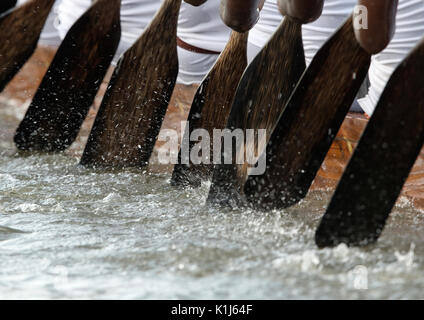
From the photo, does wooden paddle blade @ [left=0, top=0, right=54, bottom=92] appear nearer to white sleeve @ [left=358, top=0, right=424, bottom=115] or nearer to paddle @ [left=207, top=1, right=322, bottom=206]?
paddle @ [left=207, top=1, right=322, bottom=206]

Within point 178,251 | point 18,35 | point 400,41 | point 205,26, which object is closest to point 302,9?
point 400,41

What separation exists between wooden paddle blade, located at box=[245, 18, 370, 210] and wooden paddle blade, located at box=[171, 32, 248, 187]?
0.29 metres

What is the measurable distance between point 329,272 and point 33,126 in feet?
3.46

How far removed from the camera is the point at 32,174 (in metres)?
1.49

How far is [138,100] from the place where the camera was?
1604 mm

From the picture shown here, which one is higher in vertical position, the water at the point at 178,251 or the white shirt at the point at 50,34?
the water at the point at 178,251

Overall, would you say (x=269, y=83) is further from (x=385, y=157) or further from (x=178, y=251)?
(x=178, y=251)

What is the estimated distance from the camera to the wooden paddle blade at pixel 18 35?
185cm

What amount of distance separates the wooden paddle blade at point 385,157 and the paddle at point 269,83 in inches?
11.1

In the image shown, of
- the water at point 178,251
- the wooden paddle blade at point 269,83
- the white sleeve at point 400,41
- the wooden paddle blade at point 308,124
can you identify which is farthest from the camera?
the white sleeve at point 400,41

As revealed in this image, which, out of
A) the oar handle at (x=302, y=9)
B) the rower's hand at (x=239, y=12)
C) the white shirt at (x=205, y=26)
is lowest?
the white shirt at (x=205, y=26)

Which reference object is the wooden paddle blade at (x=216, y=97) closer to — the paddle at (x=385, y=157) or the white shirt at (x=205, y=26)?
the white shirt at (x=205, y=26)

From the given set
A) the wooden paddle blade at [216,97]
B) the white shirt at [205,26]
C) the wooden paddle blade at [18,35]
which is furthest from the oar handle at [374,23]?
the wooden paddle blade at [18,35]
